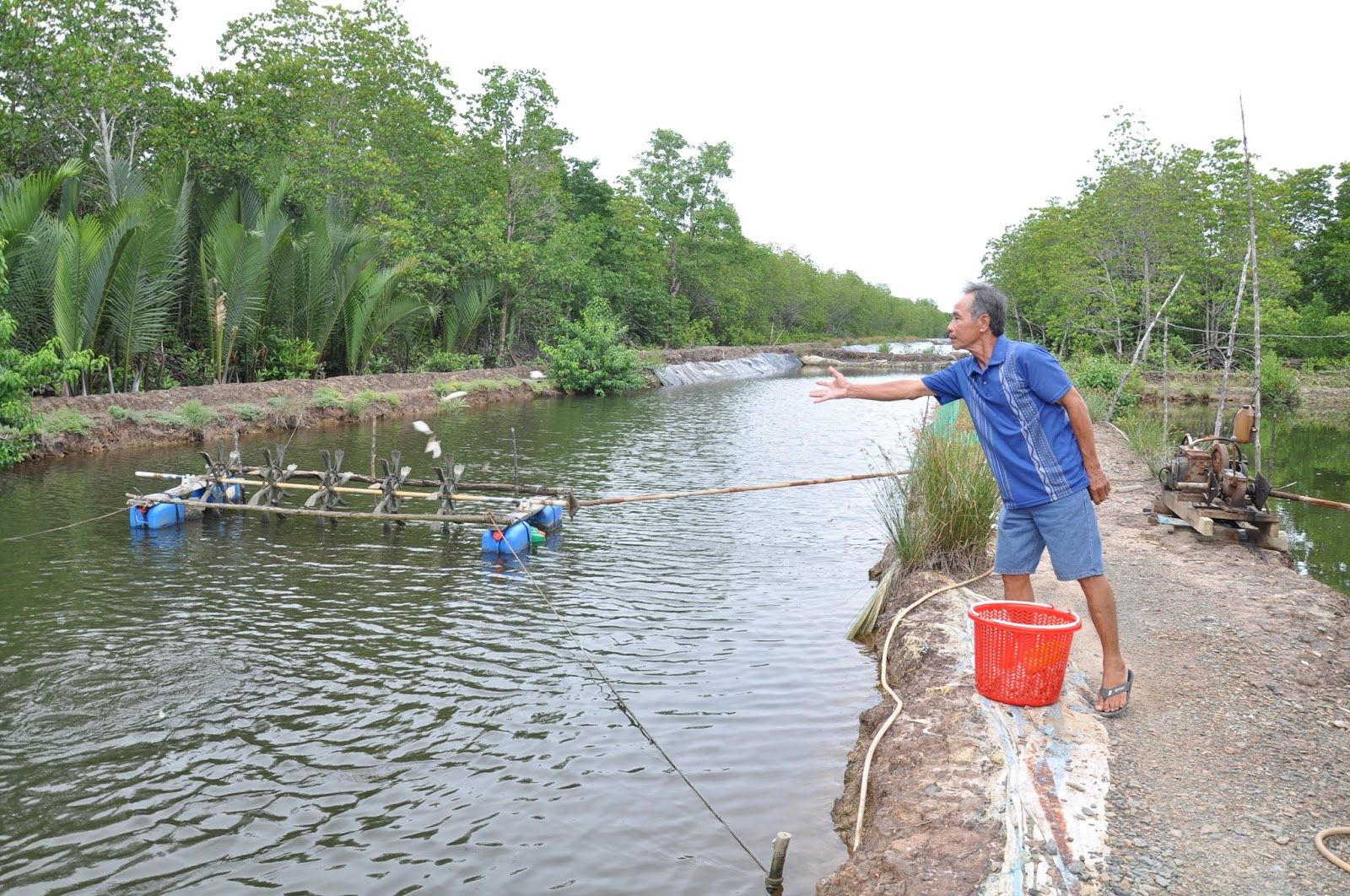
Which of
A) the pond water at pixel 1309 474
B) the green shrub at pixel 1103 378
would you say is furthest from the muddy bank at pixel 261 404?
the green shrub at pixel 1103 378

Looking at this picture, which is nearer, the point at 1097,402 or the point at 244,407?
the point at 244,407

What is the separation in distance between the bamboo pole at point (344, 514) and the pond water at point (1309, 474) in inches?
305

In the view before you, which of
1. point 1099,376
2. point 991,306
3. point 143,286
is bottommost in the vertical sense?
point 1099,376

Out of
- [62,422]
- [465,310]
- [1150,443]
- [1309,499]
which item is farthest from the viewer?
[465,310]

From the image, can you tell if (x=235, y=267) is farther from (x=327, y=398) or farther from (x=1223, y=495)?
(x=1223, y=495)

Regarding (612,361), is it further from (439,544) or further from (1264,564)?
(1264,564)

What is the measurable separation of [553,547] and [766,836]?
6.56 meters

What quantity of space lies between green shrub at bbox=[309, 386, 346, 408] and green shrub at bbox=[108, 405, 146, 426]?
4.54m

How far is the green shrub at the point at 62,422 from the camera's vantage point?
15430 mm

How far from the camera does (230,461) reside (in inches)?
484

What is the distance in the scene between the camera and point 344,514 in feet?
36.4

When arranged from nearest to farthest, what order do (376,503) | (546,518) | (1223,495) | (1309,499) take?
1. (1309,499)
2. (1223,495)
3. (546,518)
4. (376,503)

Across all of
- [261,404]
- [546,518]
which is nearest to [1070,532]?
[546,518]

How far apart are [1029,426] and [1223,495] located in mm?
5401
